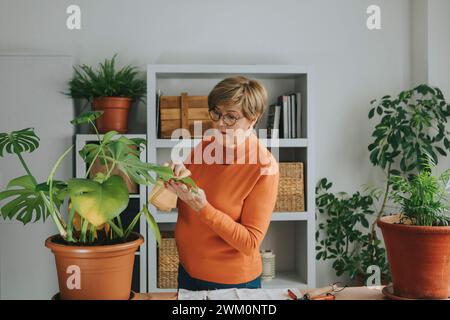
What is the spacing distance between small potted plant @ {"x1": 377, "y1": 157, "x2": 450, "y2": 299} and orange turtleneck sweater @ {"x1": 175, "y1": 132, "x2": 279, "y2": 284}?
0.57 metres

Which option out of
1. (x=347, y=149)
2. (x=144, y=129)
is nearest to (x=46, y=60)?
(x=144, y=129)

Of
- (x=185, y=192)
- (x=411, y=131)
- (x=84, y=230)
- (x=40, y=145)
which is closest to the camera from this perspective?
(x=84, y=230)

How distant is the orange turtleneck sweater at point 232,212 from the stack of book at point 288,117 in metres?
1.31

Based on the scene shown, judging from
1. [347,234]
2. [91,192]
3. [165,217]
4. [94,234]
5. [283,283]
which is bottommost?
[283,283]

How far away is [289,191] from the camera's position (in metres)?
3.19

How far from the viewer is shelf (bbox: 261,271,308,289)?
10.4 ft

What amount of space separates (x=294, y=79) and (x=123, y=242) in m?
2.58

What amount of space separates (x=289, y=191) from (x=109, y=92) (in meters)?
1.31

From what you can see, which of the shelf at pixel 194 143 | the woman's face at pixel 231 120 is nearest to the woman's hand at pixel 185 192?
the woman's face at pixel 231 120

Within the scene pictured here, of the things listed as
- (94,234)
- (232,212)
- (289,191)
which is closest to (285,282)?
(289,191)

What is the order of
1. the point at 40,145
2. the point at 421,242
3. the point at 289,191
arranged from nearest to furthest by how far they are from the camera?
the point at 421,242 → the point at 40,145 → the point at 289,191

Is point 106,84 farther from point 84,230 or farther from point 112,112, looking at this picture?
point 84,230

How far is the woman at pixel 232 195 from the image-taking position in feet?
6.03

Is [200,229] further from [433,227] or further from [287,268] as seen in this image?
[287,268]
